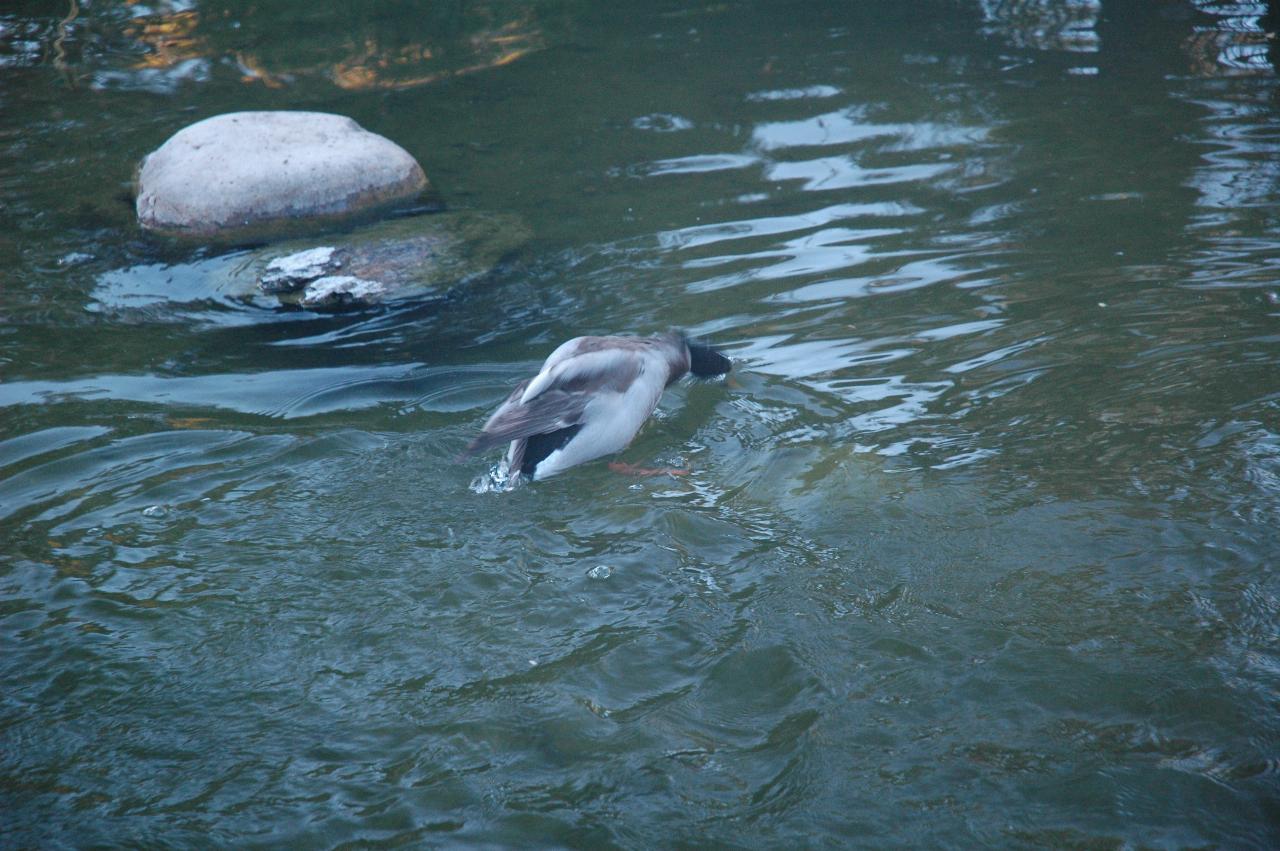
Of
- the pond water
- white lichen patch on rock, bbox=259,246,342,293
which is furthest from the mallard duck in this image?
white lichen patch on rock, bbox=259,246,342,293

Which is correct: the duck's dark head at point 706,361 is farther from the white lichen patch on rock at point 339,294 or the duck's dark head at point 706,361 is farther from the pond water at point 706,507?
the white lichen patch on rock at point 339,294

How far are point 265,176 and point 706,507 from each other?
179 inches

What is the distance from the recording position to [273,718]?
3.21m

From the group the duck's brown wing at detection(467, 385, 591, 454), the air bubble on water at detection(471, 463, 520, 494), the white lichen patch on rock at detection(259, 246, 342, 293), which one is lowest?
the air bubble on water at detection(471, 463, 520, 494)

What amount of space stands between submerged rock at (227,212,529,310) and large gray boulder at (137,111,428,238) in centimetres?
46

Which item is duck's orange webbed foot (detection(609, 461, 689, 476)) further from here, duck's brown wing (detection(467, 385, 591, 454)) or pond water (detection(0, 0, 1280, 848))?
duck's brown wing (detection(467, 385, 591, 454))

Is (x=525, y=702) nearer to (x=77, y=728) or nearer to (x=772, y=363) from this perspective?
(x=77, y=728)

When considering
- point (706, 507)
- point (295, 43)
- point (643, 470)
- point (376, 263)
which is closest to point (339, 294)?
point (376, 263)

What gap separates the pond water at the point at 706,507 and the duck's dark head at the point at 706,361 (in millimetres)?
165

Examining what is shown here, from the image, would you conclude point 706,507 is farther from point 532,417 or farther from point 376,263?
point 376,263

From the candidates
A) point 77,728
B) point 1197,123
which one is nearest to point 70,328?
point 77,728

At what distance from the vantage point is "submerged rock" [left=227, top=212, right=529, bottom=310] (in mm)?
6422

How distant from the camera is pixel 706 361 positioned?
5.48 metres

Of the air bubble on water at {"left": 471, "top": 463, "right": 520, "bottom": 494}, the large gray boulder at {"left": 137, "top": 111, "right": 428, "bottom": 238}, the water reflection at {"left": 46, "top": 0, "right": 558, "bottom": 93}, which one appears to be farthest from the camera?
the water reflection at {"left": 46, "top": 0, "right": 558, "bottom": 93}
